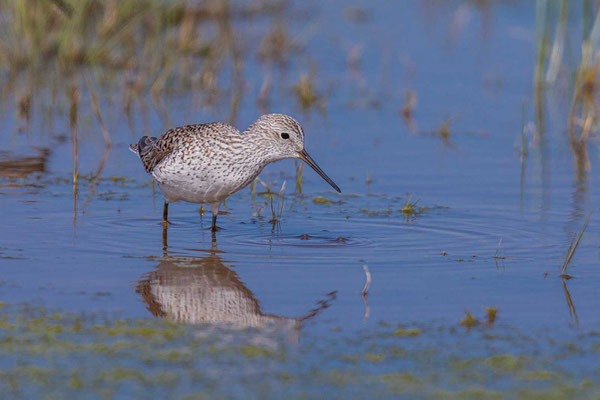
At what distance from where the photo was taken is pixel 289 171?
988cm

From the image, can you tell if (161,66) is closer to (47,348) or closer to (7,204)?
(7,204)

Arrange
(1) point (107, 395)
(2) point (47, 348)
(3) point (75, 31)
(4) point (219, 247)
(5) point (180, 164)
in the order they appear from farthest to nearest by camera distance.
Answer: (3) point (75, 31) < (5) point (180, 164) < (4) point (219, 247) < (2) point (47, 348) < (1) point (107, 395)

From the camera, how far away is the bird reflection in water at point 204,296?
5488 millimetres

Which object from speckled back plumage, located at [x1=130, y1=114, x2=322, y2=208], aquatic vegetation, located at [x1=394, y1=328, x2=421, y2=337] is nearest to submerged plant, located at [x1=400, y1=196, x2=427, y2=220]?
speckled back plumage, located at [x1=130, y1=114, x2=322, y2=208]

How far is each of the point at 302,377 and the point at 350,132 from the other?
680cm

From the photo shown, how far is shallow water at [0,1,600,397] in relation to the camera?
573cm

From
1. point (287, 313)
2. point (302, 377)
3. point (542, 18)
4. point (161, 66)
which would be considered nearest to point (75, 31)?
Answer: point (161, 66)

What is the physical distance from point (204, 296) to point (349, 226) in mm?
2189

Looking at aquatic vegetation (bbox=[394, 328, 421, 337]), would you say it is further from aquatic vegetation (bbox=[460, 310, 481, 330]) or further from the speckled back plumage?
the speckled back plumage

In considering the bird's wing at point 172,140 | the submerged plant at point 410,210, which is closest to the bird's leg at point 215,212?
the bird's wing at point 172,140

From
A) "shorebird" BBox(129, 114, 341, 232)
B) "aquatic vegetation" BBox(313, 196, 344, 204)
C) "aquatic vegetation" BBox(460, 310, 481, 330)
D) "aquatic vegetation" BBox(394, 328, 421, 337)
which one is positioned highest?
"shorebird" BBox(129, 114, 341, 232)

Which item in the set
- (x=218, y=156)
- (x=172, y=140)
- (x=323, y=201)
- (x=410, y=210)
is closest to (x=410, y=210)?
(x=410, y=210)

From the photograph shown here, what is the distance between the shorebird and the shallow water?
31 cm

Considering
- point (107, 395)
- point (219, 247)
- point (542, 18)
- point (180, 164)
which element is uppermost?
point (542, 18)
